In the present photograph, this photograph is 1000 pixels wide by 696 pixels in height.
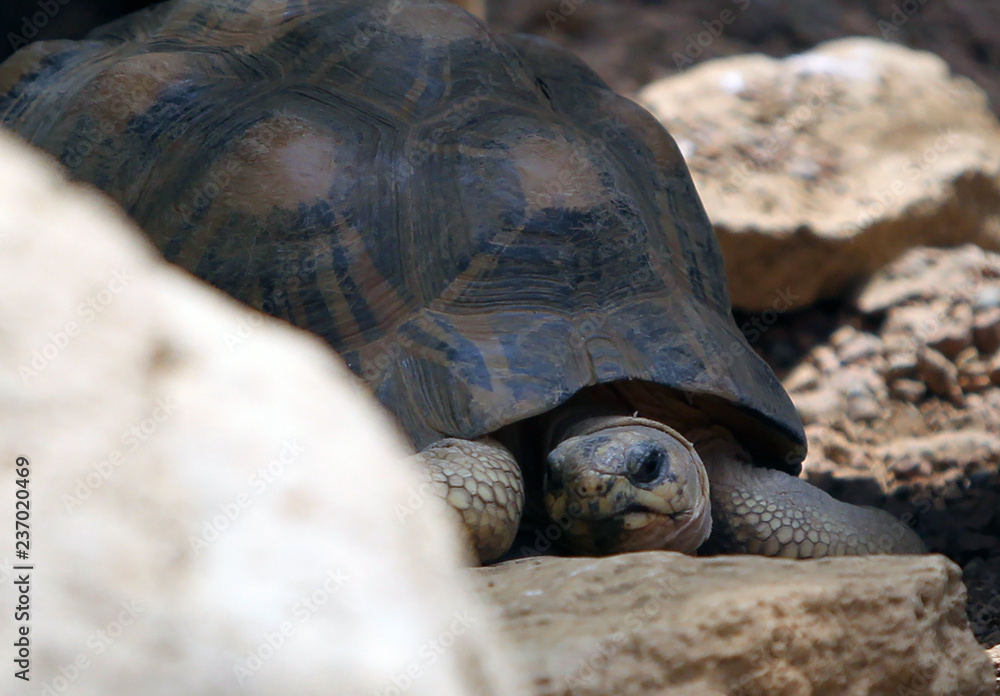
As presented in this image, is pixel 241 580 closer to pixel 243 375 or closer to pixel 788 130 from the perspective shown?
pixel 243 375

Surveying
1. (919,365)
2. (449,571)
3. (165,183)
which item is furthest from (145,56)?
(919,365)

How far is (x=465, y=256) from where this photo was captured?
2.54m

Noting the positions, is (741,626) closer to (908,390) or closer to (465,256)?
(465,256)

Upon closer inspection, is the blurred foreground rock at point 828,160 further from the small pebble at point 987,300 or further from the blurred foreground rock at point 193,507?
the blurred foreground rock at point 193,507

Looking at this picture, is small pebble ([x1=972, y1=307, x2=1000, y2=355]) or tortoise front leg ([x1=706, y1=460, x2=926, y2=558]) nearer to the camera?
tortoise front leg ([x1=706, y1=460, x2=926, y2=558])

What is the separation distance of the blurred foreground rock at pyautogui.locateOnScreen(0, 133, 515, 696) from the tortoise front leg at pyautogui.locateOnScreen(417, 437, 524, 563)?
46cm

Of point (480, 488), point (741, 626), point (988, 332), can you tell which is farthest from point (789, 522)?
point (988, 332)

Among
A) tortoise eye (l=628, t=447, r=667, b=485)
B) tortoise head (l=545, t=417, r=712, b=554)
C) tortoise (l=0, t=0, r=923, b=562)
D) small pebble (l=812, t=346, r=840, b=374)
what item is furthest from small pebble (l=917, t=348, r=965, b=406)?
tortoise eye (l=628, t=447, r=667, b=485)

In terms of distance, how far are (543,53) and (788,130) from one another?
7.13ft

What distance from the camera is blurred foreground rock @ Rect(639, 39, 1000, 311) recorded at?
15.1ft

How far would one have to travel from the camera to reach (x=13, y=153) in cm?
179

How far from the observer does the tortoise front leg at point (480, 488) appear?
2.14 m

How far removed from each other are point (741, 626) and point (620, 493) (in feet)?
2.23

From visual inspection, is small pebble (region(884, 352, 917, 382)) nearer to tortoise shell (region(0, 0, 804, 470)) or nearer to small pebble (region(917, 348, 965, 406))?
small pebble (region(917, 348, 965, 406))
